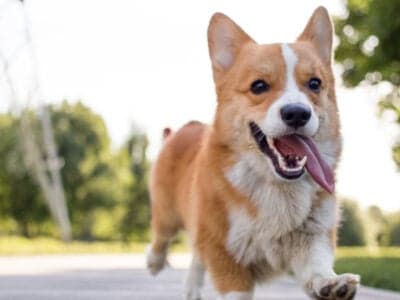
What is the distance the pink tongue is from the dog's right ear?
786 mm

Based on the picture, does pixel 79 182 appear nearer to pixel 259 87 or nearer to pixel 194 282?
pixel 194 282

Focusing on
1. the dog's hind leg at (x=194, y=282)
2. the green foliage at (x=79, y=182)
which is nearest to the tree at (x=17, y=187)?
the green foliage at (x=79, y=182)

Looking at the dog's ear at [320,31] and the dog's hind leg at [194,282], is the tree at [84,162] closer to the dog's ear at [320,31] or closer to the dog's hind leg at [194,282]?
the dog's hind leg at [194,282]

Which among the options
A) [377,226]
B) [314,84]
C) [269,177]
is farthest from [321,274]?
[377,226]

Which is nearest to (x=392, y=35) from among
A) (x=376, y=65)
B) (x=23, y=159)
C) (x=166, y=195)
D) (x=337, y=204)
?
(x=376, y=65)

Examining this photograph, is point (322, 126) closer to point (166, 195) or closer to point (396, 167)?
point (166, 195)

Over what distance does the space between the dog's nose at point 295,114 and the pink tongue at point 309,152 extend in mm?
183

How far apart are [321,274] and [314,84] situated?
1.07 meters

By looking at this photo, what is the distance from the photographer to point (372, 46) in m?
25.4

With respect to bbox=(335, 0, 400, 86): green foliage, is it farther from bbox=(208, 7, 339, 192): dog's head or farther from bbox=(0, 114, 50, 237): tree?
bbox=(0, 114, 50, 237): tree

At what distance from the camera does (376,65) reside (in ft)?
82.5

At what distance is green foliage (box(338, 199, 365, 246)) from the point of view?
56250 millimetres

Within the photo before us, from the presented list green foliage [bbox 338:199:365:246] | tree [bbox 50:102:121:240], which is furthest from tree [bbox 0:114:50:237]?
green foliage [bbox 338:199:365:246]

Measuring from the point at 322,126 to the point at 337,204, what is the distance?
53cm
